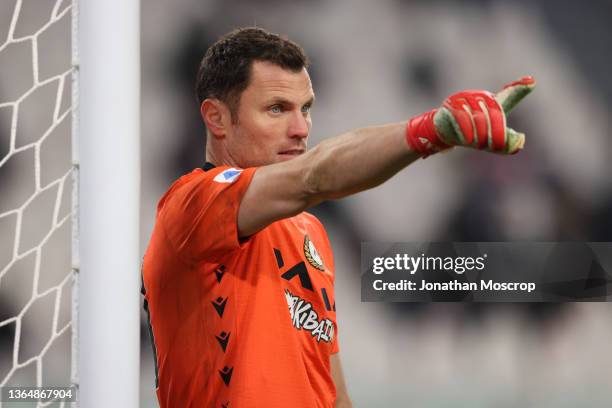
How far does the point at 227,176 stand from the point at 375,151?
29 centimetres

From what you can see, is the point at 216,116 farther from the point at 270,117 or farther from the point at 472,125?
the point at 472,125

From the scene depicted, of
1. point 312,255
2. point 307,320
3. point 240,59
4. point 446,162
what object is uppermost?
point 446,162

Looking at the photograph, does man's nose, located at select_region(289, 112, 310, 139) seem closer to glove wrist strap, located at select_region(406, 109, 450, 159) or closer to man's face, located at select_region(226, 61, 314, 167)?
man's face, located at select_region(226, 61, 314, 167)

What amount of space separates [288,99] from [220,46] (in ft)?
0.52

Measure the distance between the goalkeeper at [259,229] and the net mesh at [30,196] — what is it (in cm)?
107

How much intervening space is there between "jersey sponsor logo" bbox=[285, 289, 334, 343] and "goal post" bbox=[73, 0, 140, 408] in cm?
27

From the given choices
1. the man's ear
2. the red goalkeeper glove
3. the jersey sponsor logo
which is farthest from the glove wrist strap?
the man's ear

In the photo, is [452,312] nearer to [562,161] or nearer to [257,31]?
[562,161]

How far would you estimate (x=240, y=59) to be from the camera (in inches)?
55.1

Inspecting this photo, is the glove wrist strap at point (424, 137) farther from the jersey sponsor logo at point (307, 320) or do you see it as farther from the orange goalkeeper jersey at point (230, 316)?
the jersey sponsor logo at point (307, 320)

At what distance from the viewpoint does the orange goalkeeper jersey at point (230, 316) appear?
48.6 inches

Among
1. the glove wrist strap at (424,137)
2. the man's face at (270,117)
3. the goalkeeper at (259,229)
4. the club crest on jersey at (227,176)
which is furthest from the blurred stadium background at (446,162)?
the glove wrist strap at (424,137)

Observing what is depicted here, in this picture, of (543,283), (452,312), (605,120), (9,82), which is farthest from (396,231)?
(9,82)

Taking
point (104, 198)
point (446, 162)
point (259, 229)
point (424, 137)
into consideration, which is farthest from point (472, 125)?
A: point (446, 162)
